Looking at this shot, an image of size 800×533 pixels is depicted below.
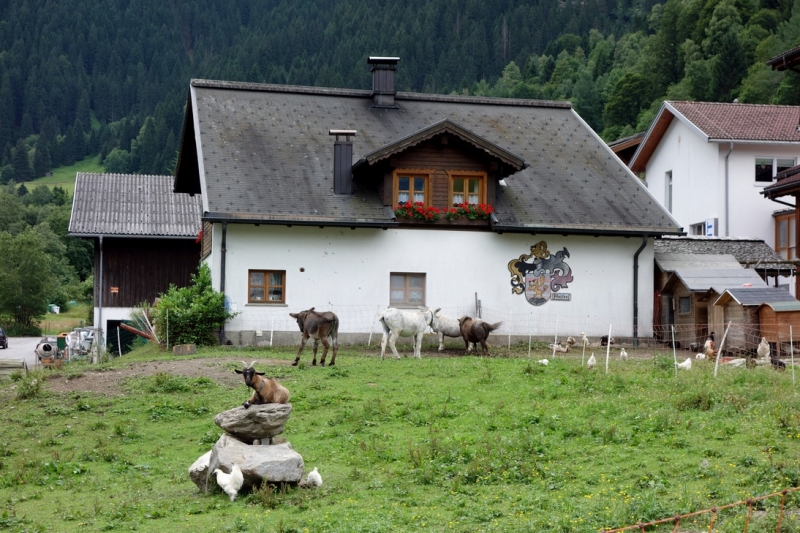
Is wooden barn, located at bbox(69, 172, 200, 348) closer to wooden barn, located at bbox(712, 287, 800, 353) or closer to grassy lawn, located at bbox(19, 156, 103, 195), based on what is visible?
wooden barn, located at bbox(712, 287, 800, 353)

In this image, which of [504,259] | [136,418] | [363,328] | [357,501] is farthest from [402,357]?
[357,501]

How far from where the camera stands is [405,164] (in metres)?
33.4

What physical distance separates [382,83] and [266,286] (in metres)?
10.6

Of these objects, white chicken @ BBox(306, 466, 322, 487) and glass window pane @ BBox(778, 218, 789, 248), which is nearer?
white chicken @ BBox(306, 466, 322, 487)

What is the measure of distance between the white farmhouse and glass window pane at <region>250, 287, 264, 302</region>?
23160mm

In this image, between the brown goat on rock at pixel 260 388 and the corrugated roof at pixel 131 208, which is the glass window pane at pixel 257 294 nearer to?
the brown goat on rock at pixel 260 388

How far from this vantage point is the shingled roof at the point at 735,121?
1838 inches

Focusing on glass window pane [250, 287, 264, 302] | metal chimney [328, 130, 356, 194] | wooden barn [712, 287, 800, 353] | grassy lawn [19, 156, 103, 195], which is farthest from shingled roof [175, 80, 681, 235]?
grassy lawn [19, 156, 103, 195]

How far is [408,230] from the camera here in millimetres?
33406

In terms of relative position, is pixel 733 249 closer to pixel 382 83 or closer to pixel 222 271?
pixel 382 83

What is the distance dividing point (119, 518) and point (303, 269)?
18.8m

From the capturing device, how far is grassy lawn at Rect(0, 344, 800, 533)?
13.4 meters

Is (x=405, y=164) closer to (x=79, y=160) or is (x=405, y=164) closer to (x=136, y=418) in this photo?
(x=136, y=418)

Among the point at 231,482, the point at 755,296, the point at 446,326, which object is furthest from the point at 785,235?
the point at 231,482
